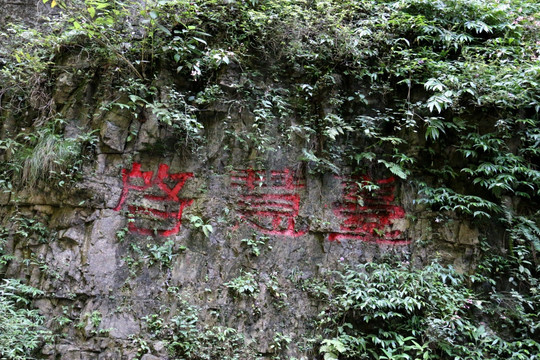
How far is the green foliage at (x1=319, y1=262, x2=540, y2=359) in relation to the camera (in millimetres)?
3854

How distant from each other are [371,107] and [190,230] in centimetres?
282

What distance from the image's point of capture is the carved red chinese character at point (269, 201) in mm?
4383

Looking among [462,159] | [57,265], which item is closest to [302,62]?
[462,159]

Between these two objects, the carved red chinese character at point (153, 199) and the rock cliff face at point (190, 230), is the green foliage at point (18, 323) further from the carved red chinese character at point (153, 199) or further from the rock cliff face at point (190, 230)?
the carved red chinese character at point (153, 199)

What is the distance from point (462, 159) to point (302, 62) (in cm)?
240

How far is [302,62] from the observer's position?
4.75 metres

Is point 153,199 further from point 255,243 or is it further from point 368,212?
point 368,212

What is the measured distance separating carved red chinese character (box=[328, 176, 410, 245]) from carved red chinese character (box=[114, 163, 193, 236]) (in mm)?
1924

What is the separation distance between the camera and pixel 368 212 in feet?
15.0

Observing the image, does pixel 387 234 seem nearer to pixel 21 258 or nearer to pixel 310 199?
pixel 310 199

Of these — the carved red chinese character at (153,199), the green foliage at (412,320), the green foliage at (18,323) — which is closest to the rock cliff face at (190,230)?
the carved red chinese character at (153,199)

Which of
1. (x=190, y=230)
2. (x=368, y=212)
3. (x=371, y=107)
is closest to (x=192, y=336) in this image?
(x=190, y=230)

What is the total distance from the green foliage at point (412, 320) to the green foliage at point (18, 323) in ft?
9.84

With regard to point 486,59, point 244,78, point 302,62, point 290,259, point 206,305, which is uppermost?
point 486,59
